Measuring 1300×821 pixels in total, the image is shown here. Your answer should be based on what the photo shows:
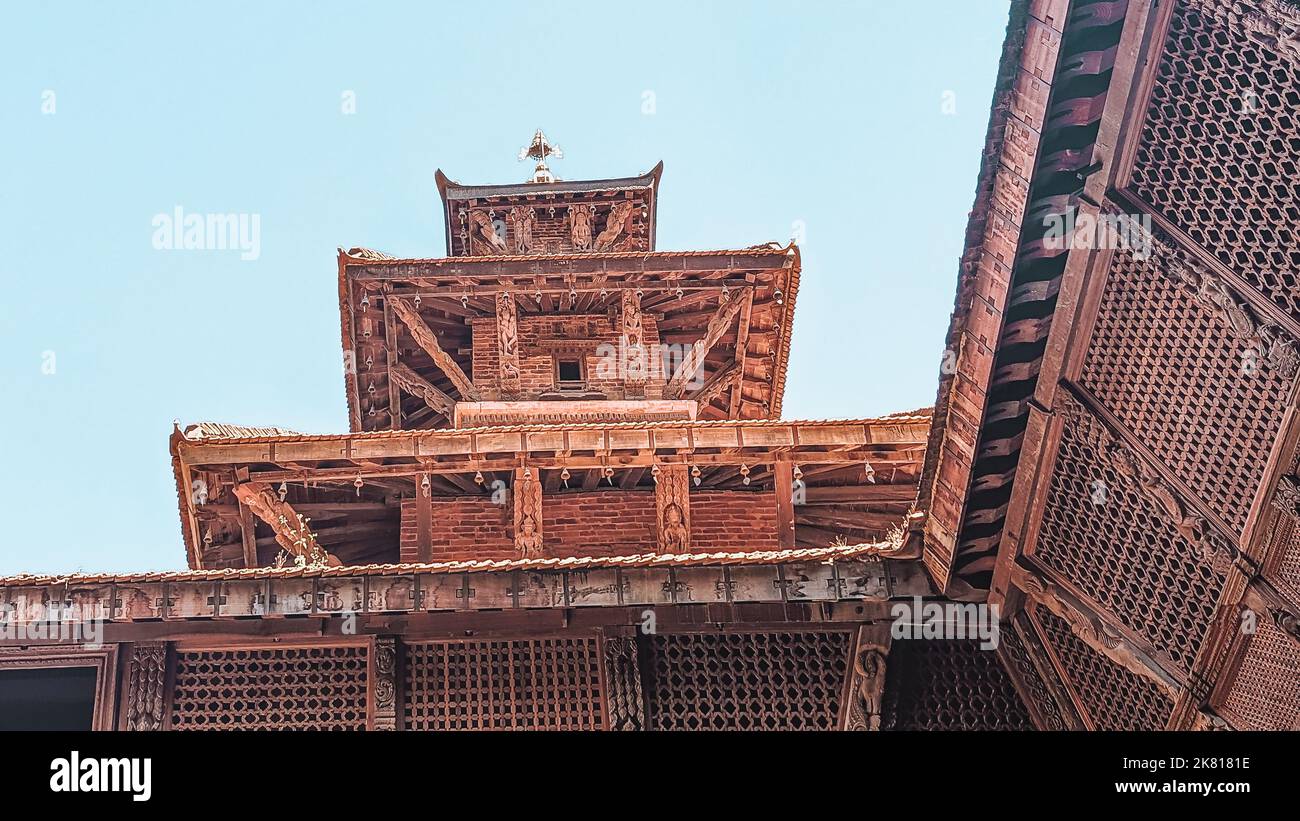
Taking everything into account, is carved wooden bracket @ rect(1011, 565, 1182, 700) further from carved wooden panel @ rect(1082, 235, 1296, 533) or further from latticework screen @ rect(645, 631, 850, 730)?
latticework screen @ rect(645, 631, 850, 730)

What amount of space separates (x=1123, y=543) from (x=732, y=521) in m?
6.22

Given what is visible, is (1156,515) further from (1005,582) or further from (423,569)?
(423,569)

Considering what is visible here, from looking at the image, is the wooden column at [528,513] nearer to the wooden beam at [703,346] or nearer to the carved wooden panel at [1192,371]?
the wooden beam at [703,346]

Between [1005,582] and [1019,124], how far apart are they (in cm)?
298

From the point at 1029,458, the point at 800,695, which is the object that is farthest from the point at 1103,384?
the point at 800,695

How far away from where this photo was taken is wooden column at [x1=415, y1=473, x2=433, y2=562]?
13.8 metres

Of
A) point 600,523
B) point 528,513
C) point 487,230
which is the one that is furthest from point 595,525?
point 487,230

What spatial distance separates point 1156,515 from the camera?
8297mm

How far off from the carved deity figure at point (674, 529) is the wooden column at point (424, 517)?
223cm

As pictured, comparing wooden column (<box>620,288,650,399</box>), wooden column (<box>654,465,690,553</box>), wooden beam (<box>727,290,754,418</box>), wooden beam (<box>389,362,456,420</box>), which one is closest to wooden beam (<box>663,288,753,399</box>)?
wooden beam (<box>727,290,754,418</box>)

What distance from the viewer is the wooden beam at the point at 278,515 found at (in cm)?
1380

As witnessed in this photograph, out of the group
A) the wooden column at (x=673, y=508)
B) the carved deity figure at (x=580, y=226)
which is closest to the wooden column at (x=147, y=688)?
the wooden column at (x=673, y=508)

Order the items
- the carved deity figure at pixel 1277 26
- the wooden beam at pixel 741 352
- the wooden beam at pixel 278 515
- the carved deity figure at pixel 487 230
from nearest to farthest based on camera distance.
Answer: the carved deity figure at pixel 1277 26 → the wooden beam at pixel 278 515 → the wooden beam at pixel 741 352 → the carved deity figure at pixel 487 230

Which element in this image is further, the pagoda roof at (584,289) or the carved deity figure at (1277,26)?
the pagoda roof at (584,289)
